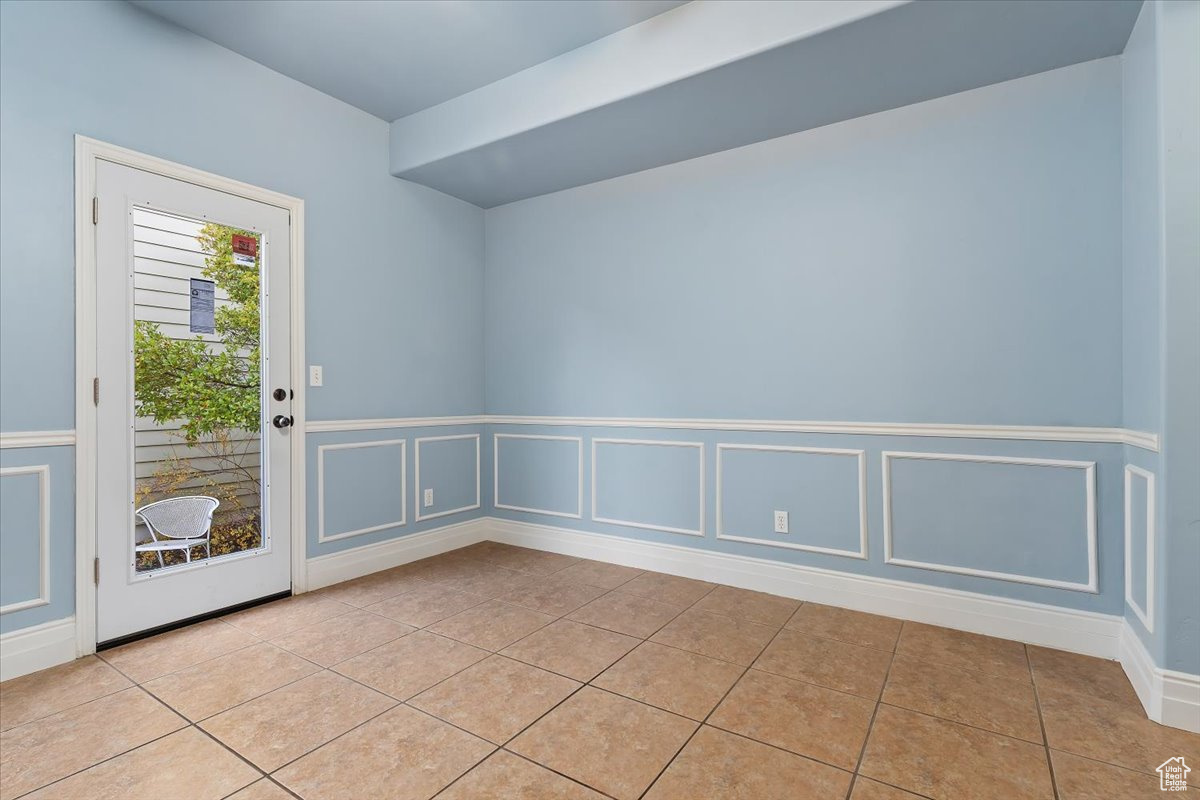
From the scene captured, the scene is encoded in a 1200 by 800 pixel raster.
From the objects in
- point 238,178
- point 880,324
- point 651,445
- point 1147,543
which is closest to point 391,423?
point 238,178

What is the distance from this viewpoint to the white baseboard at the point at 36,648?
2199 mm

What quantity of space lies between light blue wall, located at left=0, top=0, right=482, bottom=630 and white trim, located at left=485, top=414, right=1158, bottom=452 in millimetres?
1219

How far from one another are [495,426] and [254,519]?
1.75 meters

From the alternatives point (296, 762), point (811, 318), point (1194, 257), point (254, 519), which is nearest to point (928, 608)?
point (811, 318)

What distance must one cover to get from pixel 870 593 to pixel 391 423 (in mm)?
2943

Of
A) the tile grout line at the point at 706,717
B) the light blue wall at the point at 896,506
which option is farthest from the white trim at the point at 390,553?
the tile grout line at the point at 706,717

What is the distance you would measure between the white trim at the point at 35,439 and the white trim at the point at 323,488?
1106mm

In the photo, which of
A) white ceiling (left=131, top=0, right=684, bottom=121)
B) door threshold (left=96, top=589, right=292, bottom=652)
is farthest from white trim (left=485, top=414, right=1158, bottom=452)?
white ceiling (left=131, top=0, right=684, bottom=121)

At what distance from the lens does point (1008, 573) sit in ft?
8.48

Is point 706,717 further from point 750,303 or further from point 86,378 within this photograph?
point 86,378

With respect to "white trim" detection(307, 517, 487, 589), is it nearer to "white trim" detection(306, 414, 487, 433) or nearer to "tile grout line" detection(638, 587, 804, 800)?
"white trim" detection(306, 414, 487, 433)

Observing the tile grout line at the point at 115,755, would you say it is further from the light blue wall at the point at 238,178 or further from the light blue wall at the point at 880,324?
the light blue wall at the point at 880,324

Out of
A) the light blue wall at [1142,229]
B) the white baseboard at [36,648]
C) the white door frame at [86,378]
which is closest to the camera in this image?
the light blue wall at [1142,229]

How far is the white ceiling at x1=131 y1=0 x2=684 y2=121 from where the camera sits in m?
2.57
